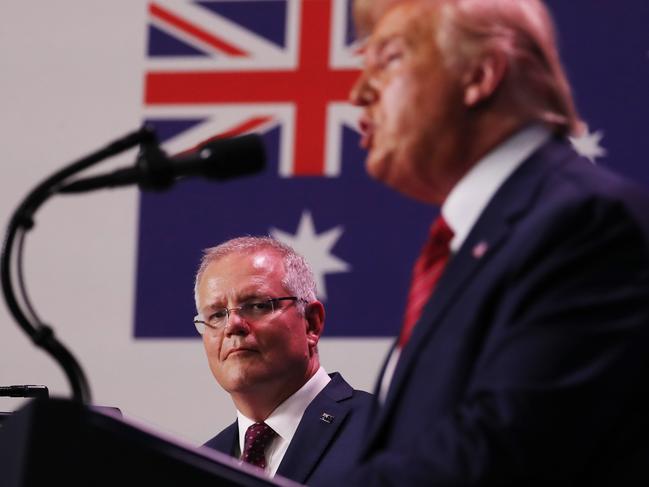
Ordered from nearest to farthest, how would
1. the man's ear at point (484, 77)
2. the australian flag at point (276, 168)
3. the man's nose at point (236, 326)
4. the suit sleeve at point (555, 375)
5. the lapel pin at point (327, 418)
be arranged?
1. the suit sleeve at point (555, 375)
2. the man's ear at point (484, 77)
3. the lapel pin at point (327, 418)
4. the man's nose at point (236, 326)
5. the australian flag at point (276, 168)

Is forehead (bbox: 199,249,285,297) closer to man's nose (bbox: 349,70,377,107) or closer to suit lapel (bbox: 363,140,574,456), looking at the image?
man's nose (bbox: 349,70,377,107)

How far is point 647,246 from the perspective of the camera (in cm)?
156

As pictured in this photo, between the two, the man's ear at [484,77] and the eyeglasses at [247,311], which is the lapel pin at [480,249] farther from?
the eyeglasses at [247,311]

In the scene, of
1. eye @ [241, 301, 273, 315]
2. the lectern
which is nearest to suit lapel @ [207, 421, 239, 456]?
eye @ [241, 301, 273, 315]

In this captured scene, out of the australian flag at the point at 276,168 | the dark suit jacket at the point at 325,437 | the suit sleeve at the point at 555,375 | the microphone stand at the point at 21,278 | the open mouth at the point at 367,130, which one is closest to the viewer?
the suit sleeve at the point at 555,375

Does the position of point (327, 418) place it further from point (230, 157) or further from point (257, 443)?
point (230, 157)

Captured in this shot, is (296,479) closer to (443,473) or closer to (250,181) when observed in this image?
(250,181)

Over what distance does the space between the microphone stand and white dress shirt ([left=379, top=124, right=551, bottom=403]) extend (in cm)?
41

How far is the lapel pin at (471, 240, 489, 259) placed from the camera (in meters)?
1.66

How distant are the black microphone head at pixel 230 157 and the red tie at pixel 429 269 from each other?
0.89ft

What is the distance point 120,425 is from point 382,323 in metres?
2.50

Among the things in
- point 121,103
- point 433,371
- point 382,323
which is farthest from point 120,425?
point 121,103

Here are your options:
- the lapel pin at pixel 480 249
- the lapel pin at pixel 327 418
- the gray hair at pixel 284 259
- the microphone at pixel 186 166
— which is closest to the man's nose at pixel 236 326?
the gray hair at pixel 284 259

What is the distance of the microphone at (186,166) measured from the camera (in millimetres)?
1680
